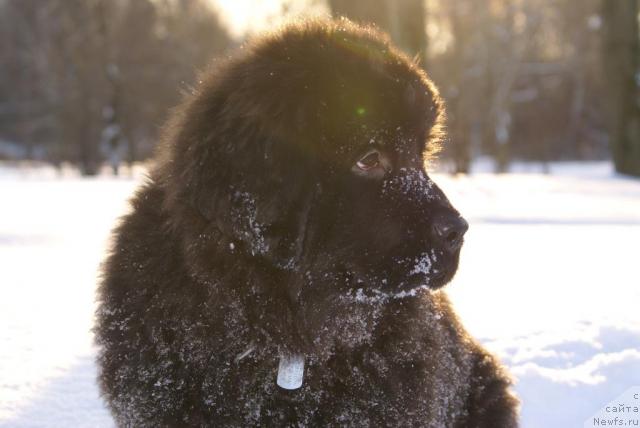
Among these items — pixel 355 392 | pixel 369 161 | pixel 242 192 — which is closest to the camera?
pixel 242 192

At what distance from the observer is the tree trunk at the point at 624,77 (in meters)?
16.8

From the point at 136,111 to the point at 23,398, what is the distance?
34.1 metres

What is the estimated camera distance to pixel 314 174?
2.30 m

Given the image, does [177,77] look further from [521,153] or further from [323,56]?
[323,56]

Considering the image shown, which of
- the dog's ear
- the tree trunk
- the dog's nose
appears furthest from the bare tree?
the dog's ear

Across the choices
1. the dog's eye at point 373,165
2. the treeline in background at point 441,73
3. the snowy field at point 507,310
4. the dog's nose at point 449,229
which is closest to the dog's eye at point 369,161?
the dog's eye at point 373,165

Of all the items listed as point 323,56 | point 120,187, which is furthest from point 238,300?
point 120,187

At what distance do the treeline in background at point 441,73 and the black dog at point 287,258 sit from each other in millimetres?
16336

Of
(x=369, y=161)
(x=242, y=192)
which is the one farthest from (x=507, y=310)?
(x=242, y=192)

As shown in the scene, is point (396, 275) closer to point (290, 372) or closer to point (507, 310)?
point (290, 372)

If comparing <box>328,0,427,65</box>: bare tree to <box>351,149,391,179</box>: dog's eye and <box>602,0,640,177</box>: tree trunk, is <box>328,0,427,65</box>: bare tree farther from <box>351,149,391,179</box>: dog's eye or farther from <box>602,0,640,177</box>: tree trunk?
<box>351,149,391,179</box>: dog's eye

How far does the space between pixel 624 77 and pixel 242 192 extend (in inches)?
705

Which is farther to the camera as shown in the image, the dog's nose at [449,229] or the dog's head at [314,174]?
the dog's nose at [449,229]

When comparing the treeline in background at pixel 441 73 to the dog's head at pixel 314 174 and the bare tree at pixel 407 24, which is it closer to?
the bare tree at pixel 407 24
